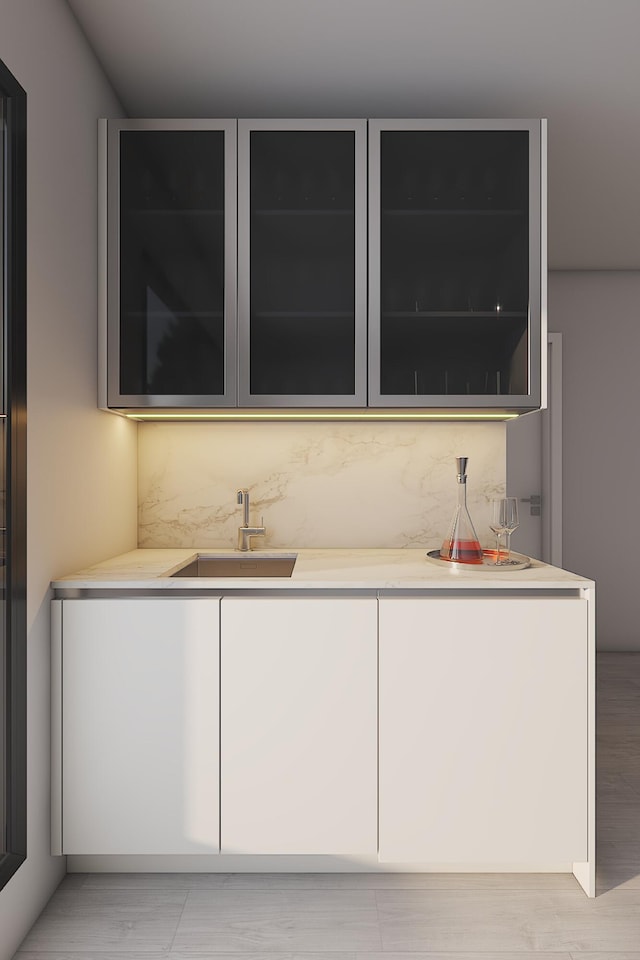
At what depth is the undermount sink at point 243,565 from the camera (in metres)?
2.41

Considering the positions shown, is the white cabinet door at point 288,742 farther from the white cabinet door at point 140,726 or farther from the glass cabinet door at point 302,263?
the glass cabinet door at point 302,263

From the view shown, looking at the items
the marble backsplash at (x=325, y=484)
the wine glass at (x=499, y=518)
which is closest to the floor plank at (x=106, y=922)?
the marble backsplash at (x=325, y=484)

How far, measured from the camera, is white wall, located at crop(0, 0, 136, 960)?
1.67 metres

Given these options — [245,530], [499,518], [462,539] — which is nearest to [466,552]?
[462,539]

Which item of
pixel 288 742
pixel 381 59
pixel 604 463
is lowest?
pixel 288 742

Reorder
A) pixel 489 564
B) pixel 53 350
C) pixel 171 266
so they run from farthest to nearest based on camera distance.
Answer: pixel 171 266 < pixel 489 564 < pixel 53 350

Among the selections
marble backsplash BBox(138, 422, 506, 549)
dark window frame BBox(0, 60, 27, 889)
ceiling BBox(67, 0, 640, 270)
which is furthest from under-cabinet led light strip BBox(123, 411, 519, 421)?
ceiling BBox(67, 0, 640, 270)

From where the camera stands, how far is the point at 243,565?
242 cm

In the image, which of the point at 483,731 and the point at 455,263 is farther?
the point at 455,263

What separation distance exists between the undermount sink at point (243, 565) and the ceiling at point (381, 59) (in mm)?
1639

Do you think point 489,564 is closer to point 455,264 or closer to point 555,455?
point 455,264

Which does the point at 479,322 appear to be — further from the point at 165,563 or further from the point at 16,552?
the point at 16,552

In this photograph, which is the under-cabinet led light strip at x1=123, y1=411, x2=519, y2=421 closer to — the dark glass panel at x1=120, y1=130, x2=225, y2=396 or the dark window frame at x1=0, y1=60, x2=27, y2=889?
the dark glass panel at x1=120, y1=130, x2=225, y2=396

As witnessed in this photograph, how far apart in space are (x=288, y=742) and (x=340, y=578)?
A: 47 centimetres
